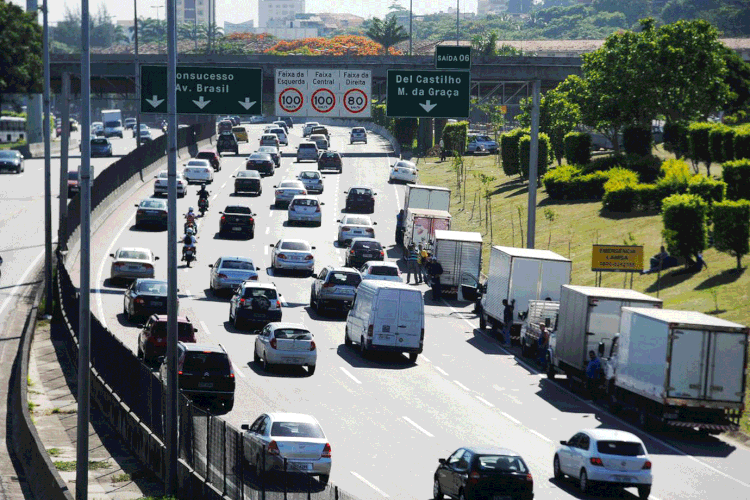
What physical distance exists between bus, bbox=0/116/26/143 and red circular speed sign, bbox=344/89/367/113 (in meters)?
97.6

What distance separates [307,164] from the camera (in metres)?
102

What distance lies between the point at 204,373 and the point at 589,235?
3367cm

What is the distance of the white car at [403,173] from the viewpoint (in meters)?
90.2

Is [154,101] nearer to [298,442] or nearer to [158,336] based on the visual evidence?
[158,336]

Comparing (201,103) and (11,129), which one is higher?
(201,103)

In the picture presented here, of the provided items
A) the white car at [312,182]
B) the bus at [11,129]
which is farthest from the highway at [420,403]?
the bus at [11,129]

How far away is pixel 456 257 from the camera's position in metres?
52.5

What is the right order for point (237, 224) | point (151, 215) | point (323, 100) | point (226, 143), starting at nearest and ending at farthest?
point (323, 100), point (237, 224), point (151, 215), point (226, 143)

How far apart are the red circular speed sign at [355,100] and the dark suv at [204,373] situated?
12.0m

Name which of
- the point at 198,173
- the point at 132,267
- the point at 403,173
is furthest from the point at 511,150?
the point at 132,267

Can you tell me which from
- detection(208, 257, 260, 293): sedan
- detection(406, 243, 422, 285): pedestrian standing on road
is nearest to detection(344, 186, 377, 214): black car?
detection(406, 243, 422, 285): pedestrian standing on road

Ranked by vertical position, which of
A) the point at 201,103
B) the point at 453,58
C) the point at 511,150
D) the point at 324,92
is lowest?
the point at 511,150

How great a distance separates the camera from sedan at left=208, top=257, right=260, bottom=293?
160 ft

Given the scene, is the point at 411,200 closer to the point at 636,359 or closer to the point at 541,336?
the point at 541,336
